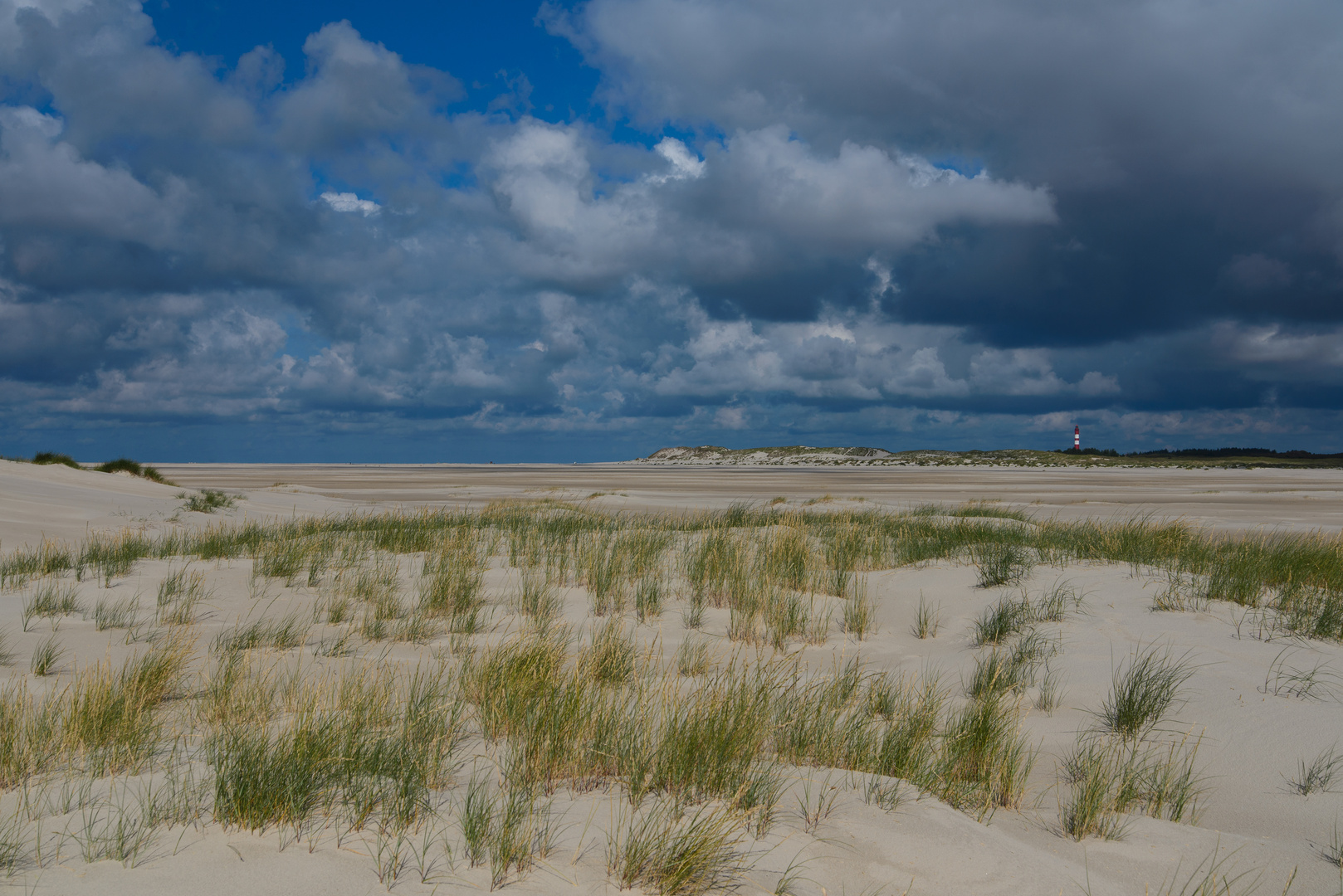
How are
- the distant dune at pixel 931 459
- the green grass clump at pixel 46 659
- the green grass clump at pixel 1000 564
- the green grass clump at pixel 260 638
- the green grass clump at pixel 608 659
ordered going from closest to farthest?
the green grass clump at pixel 608 659
the green grass clump at pixel 46 659
the green grass clump at pixel 260 638
the green grass clump at pixel 1000 564
the distant dune at pixel 931 459

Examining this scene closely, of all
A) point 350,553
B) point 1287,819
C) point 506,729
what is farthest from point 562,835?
point 350,553

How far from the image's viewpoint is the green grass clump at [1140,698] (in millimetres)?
4637

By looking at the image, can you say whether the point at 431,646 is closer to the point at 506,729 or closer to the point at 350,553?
the point at 506,729

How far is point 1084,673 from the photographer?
5.65 m

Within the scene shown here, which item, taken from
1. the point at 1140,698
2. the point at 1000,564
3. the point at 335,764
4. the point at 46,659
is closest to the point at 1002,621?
the point at 1140,698

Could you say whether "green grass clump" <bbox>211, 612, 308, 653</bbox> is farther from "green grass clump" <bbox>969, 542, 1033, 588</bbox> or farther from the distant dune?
the distant dune

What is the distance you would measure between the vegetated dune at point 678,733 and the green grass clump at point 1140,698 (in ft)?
0.10

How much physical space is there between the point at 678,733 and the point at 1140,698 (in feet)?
10.8

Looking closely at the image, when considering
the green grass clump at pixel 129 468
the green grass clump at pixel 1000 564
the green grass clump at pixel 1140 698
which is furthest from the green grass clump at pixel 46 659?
the green grass clump at pixel 129 468

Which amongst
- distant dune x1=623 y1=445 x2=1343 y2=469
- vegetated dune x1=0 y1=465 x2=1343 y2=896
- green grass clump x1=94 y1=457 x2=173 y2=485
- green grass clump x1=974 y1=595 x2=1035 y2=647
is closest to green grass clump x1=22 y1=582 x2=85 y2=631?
vegetated dune x1=0 y1=465 x2=1343 y2=896

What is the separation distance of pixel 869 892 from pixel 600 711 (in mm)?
1621

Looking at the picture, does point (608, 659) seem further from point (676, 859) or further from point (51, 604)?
point (51, 604)

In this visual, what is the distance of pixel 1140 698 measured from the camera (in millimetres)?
4723

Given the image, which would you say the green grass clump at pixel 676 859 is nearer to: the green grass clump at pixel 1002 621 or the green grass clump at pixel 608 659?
the green grass clump at pixel 608 659
